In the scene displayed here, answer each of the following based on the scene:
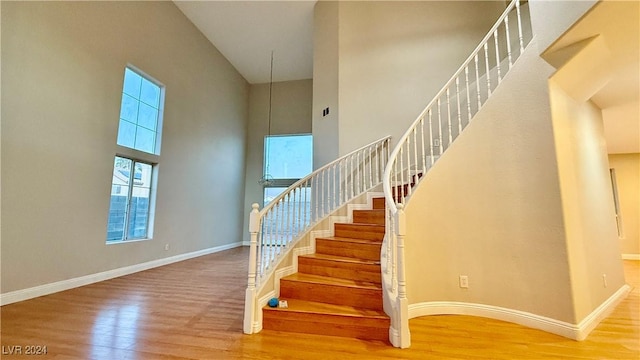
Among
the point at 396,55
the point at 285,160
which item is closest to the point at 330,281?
the point at 396,55

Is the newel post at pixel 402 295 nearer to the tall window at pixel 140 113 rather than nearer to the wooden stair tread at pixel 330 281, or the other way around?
the wooden stair tread at pixel 330 281

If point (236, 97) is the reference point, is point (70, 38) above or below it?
below

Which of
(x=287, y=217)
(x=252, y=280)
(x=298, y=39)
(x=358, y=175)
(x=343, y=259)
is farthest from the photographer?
(x=298, y=39)

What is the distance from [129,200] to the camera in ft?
16.2

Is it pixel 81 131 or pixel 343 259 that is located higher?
pixel 81 131

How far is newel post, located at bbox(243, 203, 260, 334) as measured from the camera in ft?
8.04

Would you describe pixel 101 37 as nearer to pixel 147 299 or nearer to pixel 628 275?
pixel 147 299

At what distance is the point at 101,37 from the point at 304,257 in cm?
462

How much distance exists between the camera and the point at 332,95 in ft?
17.0

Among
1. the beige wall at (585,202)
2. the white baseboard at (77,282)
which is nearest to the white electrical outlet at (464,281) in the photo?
the beige wall at (585,202)

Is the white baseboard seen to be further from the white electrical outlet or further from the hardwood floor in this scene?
the white electrical outlet

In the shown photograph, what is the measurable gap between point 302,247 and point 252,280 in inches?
38.8

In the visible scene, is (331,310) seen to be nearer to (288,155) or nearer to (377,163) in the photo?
(377,163)

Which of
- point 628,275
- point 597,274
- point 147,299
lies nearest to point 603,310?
point 597,274
